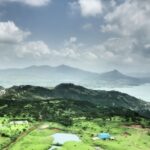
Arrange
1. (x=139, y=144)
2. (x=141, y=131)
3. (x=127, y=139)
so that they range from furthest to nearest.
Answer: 1. (x=141, y=131)
2. (x=127, y=139)
3. (x=139, y=144)

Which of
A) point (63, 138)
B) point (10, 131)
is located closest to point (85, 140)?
point (63, 138)

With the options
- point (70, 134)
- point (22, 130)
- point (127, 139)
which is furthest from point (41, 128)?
point (127, 139)

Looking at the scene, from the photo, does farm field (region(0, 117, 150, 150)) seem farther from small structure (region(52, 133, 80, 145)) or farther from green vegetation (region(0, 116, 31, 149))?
small structure (region(52, 133, 80, 145))

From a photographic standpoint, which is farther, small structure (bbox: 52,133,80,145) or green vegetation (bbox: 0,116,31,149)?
green vegetation (bbox: 0,116,31,149)

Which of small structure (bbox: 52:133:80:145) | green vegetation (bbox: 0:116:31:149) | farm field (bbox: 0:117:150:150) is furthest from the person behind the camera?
green vegetation (bbox: 0:116:31:149)

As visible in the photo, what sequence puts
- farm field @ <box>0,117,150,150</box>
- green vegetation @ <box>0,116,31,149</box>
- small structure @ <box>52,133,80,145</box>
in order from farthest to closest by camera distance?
green vegetation @ <box>0,116,31,149</box>
small structure @ <box>52,133,80,145</box>
farm field @ <box>0,117,150,150</box>

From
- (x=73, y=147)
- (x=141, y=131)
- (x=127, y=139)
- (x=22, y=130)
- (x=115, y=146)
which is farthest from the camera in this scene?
(x=141, y=131)

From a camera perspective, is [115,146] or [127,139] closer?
[115,146]

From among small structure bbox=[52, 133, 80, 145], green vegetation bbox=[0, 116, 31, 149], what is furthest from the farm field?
small structure bbox=[52, 133, 80, 145]

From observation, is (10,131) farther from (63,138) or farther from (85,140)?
(85,140)

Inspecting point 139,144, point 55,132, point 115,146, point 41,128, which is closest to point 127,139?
point 139,144

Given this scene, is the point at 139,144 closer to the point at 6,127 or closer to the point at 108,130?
the point at 108,130
